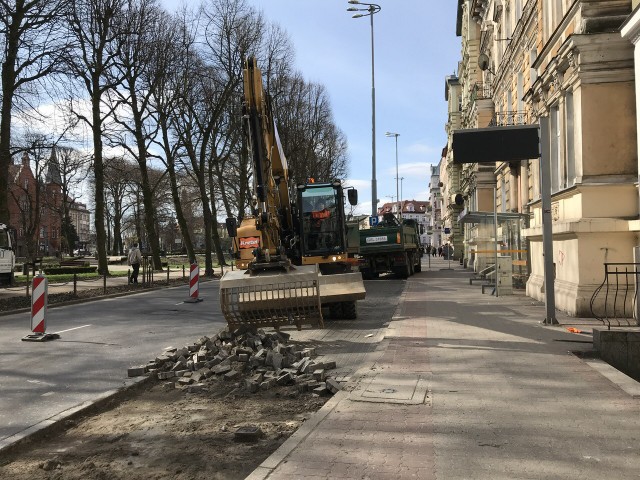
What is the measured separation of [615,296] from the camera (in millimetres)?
11148

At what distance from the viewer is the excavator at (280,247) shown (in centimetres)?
994

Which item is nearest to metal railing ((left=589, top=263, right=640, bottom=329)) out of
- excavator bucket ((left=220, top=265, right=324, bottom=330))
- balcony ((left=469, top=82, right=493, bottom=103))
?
excavator bucket ((left=220, top=265, right=324, bottom=330))

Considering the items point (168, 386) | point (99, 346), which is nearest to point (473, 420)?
point (168, 386)

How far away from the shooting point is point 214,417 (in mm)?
5719

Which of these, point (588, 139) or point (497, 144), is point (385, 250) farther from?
point (497, 144)

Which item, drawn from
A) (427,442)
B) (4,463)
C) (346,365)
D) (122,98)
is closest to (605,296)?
(346,365)

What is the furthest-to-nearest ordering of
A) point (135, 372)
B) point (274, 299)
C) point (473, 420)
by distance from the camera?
point (274, 299)
point (135, 372)
point (473, 420)

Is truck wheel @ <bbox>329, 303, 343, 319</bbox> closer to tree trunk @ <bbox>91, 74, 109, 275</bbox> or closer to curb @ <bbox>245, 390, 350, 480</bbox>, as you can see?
curb @ <bbox>245, 390, 350, 480</bbox>

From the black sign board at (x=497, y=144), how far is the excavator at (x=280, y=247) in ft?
10.6

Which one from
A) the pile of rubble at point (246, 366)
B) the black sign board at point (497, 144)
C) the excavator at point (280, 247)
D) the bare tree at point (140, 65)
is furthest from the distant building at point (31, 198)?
the pile of rubble at point (246, 366)

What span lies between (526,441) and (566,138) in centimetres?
1041

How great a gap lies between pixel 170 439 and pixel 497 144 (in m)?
8.35

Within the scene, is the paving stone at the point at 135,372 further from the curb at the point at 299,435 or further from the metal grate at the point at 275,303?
the curb at the point at 299,435

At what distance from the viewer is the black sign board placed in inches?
434
